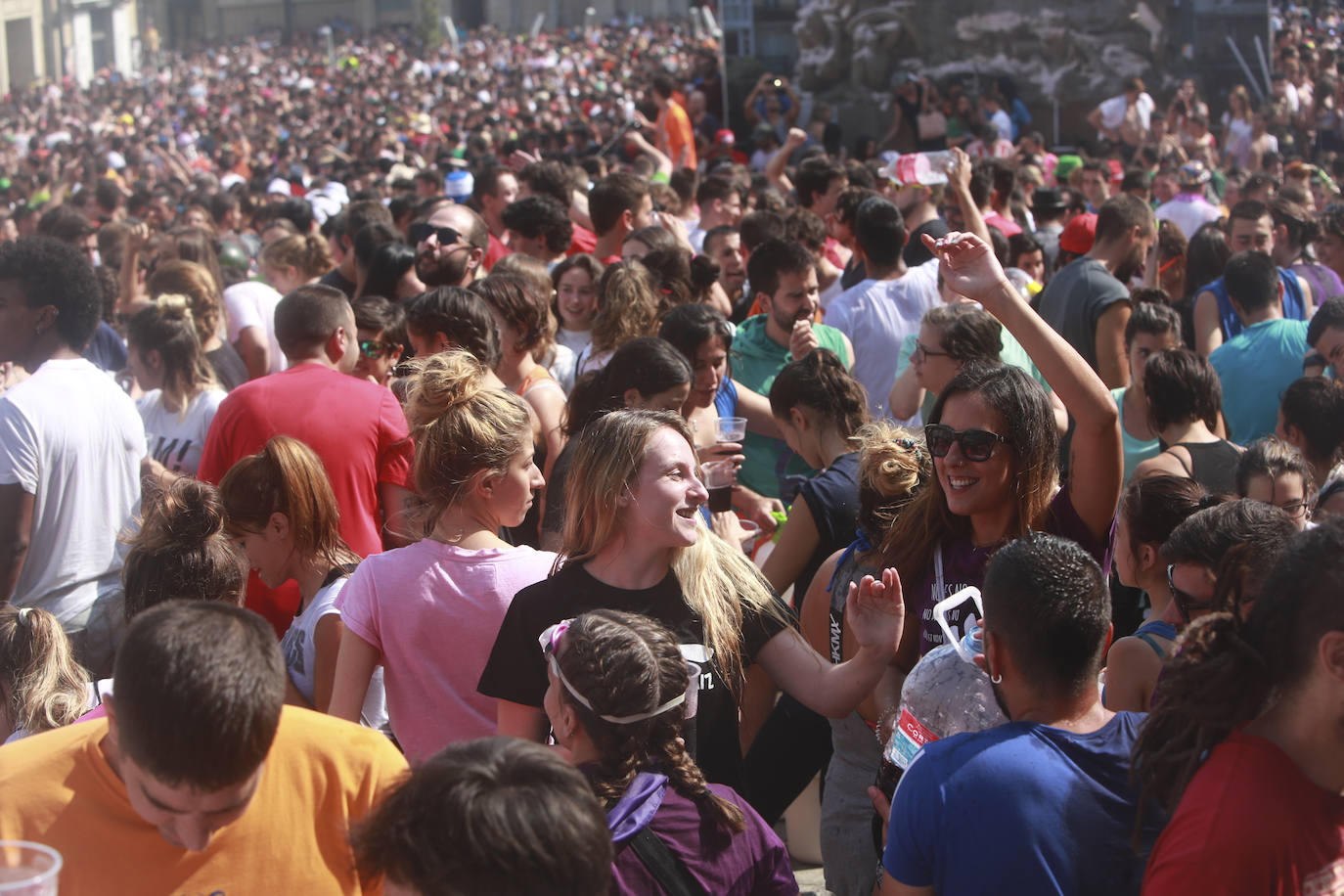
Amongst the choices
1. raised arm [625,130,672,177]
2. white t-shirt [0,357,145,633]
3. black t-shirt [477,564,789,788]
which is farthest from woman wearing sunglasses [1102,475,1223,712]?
raised arm [625,130,672,177]

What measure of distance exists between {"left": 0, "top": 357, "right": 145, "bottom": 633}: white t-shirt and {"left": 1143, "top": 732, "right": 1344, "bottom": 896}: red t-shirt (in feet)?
10.7

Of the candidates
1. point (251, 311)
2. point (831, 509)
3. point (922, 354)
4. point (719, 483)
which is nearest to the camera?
point (831, 509)

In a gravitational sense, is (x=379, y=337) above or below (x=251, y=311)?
above

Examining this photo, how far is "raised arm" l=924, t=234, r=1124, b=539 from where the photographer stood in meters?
2.84

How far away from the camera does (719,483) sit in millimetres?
3783

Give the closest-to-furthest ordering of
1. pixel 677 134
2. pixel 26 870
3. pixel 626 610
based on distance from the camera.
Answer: pixel 26 870 → pixel 626 610 → pixel 677 134

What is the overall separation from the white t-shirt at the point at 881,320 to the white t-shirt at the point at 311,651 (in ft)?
9.77

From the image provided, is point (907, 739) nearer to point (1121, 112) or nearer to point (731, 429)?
point (731, 429)

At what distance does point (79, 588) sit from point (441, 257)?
8.31 feet

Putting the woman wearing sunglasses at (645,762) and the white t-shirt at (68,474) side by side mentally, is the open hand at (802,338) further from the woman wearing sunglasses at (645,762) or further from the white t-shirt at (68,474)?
the woman wearing sunglasses at (645,762)

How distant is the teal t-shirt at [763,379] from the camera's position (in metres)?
5.00

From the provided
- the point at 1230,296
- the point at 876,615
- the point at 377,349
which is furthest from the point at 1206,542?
the point at 1230,296

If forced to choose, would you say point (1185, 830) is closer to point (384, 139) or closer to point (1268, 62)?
point (1268, 62)

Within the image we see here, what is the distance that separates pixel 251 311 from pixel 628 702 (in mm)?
4853
